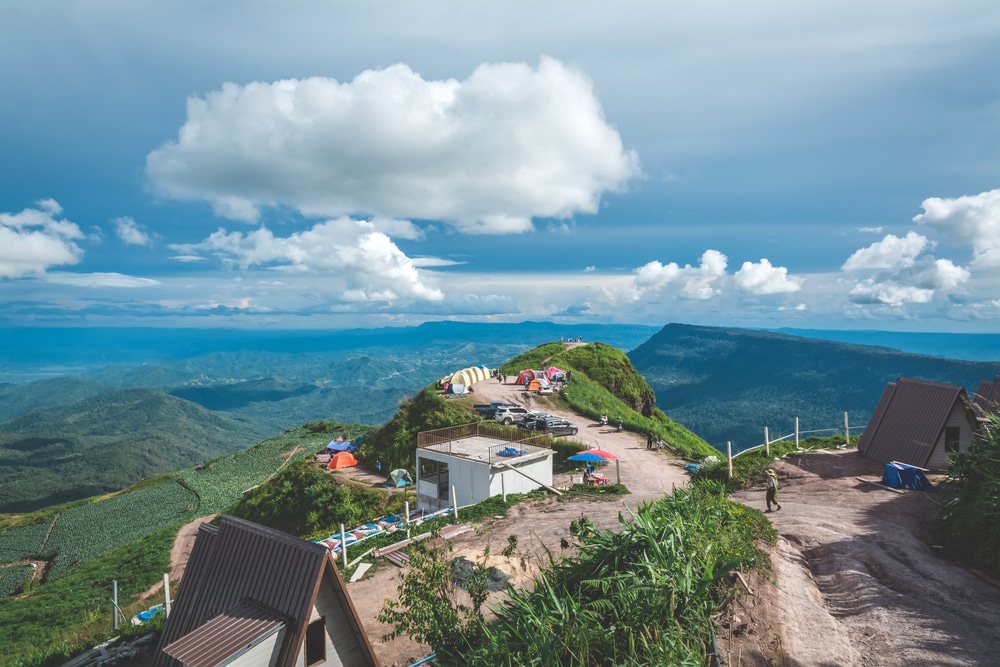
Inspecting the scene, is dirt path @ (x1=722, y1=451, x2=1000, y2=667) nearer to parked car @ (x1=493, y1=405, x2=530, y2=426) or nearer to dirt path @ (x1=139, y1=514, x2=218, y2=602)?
parked car @ (x1=493, y1=405, x2=530, y2=426)

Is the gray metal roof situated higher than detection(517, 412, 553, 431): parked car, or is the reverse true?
the gray metal roof

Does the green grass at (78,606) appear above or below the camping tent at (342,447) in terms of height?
below

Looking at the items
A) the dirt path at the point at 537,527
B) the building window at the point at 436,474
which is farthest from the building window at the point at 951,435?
the building window at the point at 436,474

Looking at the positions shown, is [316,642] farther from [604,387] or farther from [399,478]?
[604,387]

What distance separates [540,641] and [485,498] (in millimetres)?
20584

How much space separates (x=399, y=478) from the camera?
39.9 m

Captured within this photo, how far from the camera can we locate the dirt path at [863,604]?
365 inches

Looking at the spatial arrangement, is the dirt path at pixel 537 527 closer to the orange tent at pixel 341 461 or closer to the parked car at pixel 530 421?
the parked car at pixel 530 421

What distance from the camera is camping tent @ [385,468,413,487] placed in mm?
39541

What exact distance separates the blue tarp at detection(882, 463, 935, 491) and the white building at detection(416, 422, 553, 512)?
53.6 ft

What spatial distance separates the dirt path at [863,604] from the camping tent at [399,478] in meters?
28.8

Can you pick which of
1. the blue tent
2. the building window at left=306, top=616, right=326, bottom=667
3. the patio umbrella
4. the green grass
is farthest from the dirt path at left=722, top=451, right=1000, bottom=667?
the blue tent

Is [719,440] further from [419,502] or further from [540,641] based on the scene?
[540,641]

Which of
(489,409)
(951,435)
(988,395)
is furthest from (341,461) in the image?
(988,395)
